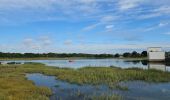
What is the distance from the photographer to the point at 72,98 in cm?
2427

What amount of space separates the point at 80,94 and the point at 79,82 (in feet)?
33.1

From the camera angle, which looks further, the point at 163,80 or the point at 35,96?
the point at 163,80

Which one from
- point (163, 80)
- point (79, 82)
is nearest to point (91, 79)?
point (79, 82)

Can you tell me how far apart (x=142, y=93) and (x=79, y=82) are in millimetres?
11011

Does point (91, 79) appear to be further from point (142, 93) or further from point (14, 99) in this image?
point (14, 99)

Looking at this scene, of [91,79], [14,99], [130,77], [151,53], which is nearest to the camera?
[14,99]

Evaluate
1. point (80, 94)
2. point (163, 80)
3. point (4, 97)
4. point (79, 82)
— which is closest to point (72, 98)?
point (80, 94)

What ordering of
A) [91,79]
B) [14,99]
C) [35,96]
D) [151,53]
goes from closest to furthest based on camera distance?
[14,99] → [35,96] → [91,79] → [151,53]

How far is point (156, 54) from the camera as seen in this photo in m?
129

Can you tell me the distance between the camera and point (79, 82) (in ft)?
119

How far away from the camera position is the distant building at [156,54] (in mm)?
127625

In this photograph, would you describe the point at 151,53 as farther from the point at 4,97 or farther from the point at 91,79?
the point at 4,97

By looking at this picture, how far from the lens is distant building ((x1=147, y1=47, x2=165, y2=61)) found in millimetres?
127625

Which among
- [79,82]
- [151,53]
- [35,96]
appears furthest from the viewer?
[151,53]
